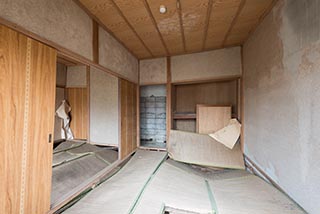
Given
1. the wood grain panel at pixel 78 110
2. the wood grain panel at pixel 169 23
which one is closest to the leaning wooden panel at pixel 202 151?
the wood grain panel at pixel 169 23

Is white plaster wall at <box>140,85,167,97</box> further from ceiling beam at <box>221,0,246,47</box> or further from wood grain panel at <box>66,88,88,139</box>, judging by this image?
ceiling beam at <box>221,0,246,47</box>

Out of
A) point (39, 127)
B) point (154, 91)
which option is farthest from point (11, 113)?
point (154, 91)

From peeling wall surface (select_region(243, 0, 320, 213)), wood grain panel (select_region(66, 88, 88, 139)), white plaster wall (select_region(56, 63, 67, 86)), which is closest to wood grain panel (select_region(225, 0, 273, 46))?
peeling wall surface (select_region(243, 0, 320, 213))

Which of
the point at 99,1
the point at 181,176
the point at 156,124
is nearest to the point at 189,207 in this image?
the point at 181,176

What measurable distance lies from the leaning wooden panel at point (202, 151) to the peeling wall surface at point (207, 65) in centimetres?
138

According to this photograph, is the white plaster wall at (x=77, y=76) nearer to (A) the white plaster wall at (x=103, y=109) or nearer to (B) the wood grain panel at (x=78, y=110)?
(B) the wood grain panel at (x=78, y=110)

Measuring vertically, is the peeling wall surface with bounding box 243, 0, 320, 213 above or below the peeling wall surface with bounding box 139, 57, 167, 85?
below

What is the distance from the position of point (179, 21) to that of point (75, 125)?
4053 mm

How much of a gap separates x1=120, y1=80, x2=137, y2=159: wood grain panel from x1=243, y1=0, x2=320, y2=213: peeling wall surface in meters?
2.52

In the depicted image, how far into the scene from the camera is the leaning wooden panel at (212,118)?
3391 millimetres

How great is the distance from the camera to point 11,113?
118cm

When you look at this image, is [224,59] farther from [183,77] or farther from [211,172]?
[211,172]

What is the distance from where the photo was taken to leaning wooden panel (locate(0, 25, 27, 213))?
112 cm

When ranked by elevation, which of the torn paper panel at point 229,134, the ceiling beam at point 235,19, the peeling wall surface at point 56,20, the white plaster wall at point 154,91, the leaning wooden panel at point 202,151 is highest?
the ceiling beam at point 235,19
